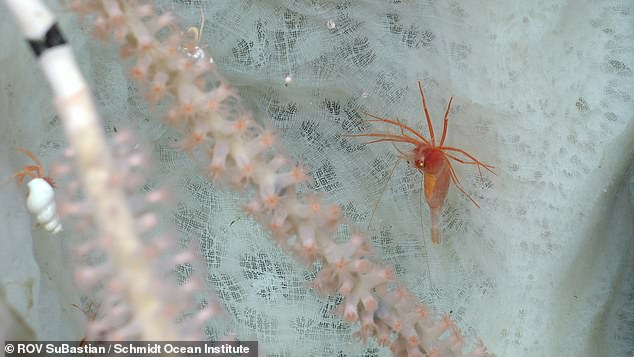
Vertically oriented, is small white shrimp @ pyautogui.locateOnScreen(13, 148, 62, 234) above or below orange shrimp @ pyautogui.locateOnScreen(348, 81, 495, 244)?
above

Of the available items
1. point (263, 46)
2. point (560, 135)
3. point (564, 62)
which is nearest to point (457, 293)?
point (560, 135)

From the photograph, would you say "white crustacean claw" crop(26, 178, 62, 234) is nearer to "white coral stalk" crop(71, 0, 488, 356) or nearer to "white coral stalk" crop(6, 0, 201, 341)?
"white coral stalk" crop(71, 0, 488, 356)

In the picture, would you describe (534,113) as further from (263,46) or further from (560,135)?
(263,46)

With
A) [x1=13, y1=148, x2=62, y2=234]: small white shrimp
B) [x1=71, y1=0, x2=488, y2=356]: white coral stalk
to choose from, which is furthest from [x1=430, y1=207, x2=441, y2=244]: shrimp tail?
[x1=13, y1=148, x2=62, y2=234]: small white shrimp

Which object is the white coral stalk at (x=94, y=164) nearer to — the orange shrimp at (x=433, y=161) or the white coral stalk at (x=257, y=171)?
the white coral stalk at (x=257, y=171)

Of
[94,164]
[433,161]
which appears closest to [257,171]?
[94,164]

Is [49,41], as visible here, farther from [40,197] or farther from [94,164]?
[40,197]

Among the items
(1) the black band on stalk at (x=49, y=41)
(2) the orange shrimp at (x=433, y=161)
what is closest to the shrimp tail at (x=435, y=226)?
(2) the orange shrimp at (x=433, y=161)
